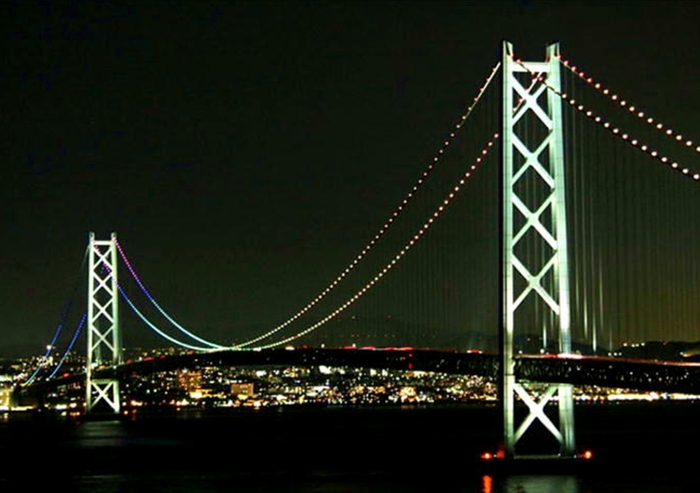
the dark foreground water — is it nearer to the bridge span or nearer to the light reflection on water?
the light reflection on water

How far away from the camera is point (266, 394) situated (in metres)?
173

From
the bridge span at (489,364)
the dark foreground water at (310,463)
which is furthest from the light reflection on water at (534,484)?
the bridge span at (489,364)

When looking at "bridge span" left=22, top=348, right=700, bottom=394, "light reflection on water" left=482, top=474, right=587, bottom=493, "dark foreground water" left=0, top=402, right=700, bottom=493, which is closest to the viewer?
"light reflection on water" left=482, top=474, right=587, bottom=493

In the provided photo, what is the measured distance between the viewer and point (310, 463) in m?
47.5

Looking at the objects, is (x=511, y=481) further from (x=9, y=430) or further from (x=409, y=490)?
(x=9, y=430)

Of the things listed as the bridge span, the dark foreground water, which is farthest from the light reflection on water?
the bridge span

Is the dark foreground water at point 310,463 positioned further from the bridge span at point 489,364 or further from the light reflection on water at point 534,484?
the bridge span at point 489,364

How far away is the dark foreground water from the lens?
36000 millimetres

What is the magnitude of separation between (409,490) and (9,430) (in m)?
53.0

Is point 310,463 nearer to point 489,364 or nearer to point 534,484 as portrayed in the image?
point 489,364

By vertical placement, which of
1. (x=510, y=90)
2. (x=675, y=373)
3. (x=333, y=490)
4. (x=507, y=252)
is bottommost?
(x=333, y=490)

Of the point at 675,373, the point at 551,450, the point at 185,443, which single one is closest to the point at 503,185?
the point at 675,373

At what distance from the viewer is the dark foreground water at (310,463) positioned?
3600 cm

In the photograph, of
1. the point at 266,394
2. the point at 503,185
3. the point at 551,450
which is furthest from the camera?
the point at 266,394
